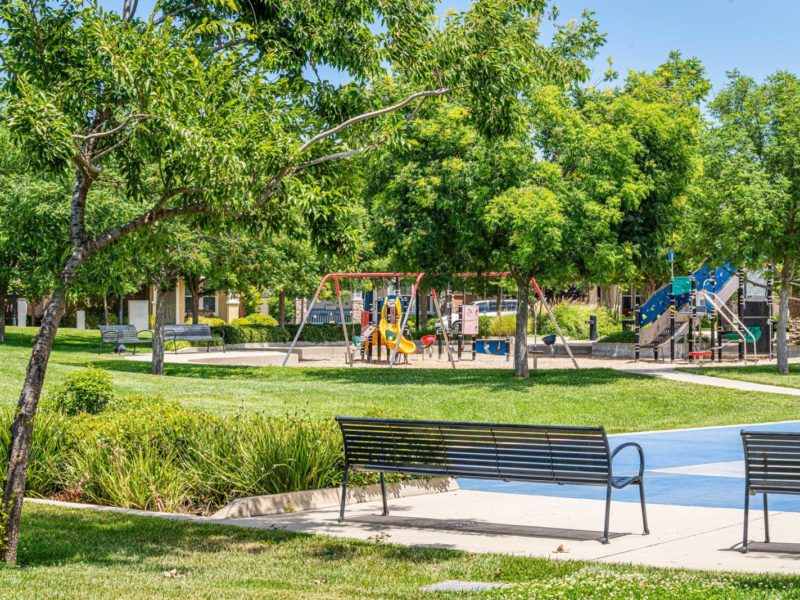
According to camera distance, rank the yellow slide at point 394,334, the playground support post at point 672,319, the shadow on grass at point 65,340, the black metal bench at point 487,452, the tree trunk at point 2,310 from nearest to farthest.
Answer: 1. the black metal bench at point 487,452
2. the playground support post at point 672,319
3. the yellow slide at point 394,334
4. the tree trunk at point 2,310
5. the shadow on grass at point 65,340

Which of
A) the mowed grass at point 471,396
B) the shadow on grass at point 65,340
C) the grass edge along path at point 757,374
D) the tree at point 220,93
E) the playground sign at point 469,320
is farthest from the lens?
the shadow on grass at point 65,340

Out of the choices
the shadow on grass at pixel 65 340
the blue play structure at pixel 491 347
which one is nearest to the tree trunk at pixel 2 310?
the shadow on grass at pixel 65 340

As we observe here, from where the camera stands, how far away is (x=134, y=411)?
1402 cm

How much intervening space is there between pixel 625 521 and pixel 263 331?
126ft

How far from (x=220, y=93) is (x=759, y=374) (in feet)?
76.9

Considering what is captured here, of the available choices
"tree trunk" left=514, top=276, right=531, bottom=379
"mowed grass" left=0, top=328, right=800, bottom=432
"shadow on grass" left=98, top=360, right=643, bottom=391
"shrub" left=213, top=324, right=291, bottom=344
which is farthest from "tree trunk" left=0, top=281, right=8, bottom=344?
"tree trunk" left=514, top=276, right=531, bottom=379

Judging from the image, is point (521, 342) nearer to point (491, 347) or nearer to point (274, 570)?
point (491, 347)

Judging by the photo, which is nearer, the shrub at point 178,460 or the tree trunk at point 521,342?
the shrub at point 178,460

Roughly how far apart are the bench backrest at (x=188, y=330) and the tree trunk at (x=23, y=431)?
29.9 meters

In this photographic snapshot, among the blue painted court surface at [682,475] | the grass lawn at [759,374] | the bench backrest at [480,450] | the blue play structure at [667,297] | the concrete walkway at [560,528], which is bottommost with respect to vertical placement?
the blue painted court surface at [682,475]

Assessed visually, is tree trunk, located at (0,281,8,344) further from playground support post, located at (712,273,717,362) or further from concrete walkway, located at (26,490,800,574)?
concrete walkway, located at (26,490,800,574)

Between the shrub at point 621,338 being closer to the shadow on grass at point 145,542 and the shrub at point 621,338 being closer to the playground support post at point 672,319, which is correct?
the playground support post at point 672,319

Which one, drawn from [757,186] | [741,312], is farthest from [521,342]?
Answer: [741,312]

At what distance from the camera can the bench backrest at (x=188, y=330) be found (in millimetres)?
38656
